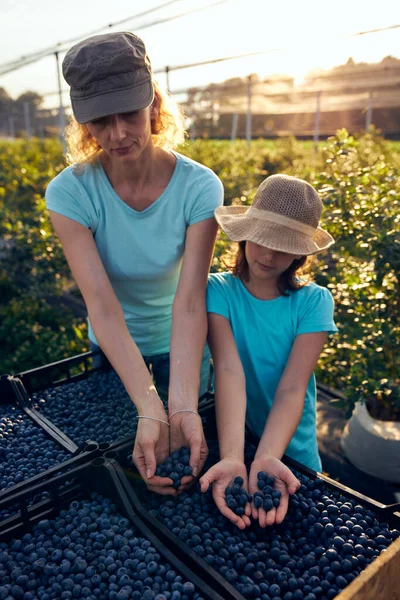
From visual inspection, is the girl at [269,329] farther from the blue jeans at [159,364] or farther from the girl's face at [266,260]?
the blue jeans at [159,364]

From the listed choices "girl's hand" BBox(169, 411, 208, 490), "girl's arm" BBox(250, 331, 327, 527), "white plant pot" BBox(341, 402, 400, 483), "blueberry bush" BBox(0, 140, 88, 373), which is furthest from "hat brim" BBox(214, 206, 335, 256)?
"blueberry bush" BBox(0, 140, 88, 373)

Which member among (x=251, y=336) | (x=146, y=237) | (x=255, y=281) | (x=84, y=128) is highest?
(x=84, y=128)

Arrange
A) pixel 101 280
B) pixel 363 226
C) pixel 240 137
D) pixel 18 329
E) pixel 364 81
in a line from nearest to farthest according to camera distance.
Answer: pixel 101 280, pixel 363 226, pixel 18 329, pixel 364 81, pixel 240 137

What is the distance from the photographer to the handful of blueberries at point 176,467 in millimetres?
1181

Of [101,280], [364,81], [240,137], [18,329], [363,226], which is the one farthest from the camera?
[240,137]

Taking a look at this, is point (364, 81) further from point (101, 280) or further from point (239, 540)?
point (239, 540)

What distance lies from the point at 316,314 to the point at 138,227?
65 cm

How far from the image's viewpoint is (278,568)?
1.01m

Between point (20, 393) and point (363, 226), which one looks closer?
point (20, 393)

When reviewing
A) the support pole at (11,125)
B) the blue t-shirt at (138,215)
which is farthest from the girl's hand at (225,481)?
the support pole at (11,125)

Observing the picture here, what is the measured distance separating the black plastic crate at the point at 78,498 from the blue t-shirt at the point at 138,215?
695 mm

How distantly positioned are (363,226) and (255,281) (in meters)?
0.92

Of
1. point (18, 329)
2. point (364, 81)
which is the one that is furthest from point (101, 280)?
point (364, 81)

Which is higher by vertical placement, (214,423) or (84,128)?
(84,128)
